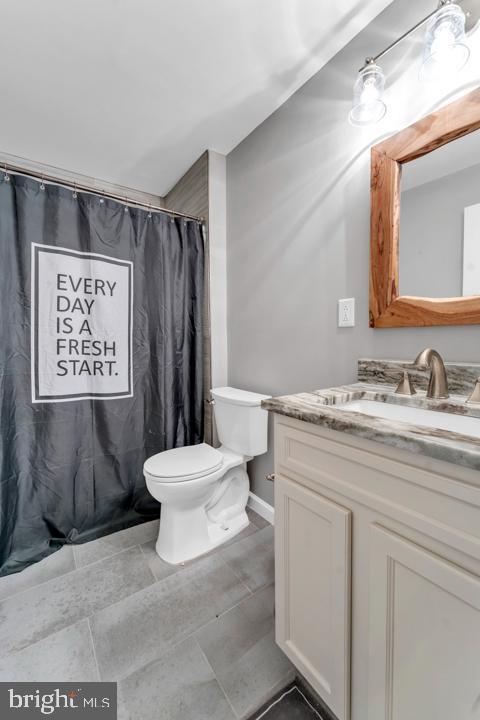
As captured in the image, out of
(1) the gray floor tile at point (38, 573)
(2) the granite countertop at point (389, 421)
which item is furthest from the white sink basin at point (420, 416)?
(1) the gray floor tile at point (38, 573)

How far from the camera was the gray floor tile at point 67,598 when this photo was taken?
1.10 meters

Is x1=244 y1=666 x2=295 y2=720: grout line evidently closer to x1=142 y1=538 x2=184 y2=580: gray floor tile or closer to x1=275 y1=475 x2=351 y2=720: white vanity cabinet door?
x1=275 y1=475 x2=351 y2=720: white vanity cabinet door

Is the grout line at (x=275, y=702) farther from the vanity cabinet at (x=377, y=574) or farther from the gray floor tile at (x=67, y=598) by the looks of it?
the gray floor tile at (x=67, y=598)

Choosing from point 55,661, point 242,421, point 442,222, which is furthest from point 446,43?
point 55,661

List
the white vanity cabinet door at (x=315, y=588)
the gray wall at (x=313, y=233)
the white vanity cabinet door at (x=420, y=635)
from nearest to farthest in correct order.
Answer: the white vanity cabinet door at (x=420, y=635) → the white vanity cabinet door at (x=315, y=588) → the gray wall at (x=313, y=233)

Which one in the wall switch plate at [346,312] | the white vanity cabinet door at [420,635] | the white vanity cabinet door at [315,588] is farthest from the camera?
the wall switch plate at [346,312]

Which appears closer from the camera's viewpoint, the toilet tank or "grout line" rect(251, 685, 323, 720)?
"grout line" rect(251, 685, 323, 720)

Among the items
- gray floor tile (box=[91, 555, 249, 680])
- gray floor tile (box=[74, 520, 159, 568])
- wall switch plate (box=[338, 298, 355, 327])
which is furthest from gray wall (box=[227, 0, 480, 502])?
gray floor tile (box=[74, 520, 159, 568])

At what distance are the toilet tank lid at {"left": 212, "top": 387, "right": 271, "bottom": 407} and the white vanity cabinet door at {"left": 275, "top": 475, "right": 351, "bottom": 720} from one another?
69 cm

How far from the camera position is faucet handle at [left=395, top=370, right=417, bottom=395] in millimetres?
969

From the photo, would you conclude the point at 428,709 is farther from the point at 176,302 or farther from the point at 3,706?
the point at 176,302

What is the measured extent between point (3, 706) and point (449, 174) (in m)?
2.13

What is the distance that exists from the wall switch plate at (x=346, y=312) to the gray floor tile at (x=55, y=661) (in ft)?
4.98

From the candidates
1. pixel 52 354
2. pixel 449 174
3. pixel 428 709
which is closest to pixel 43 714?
pixel 428 709
